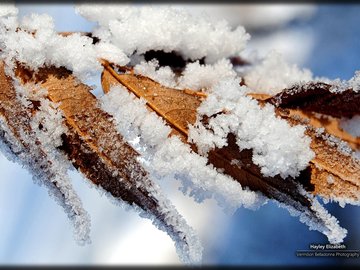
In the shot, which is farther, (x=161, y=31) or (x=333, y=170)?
(x=161, y=31)

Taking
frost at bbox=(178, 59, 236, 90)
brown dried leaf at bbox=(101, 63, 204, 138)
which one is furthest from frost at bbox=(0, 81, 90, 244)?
frost at bbox=(178, 59, 236, 90)

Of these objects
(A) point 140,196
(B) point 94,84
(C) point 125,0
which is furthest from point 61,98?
(C) point 125,0

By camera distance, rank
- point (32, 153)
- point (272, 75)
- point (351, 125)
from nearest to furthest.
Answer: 1. point (32, 153)
2. point (351, 125)
3. point (272, 75)

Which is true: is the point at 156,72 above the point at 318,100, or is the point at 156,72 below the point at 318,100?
below

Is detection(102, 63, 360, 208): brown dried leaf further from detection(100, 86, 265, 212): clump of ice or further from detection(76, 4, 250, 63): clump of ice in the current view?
detection(76, 4, 250, 63): clump of ice

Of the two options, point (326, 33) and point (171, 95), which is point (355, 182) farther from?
point (326, 33)

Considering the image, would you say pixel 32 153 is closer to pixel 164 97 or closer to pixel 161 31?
pixel 164 97

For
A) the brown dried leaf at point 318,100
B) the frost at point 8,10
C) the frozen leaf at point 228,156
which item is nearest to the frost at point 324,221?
the frozen leaf at point 228,156

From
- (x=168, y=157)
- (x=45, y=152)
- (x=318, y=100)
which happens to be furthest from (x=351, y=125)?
(x=45, y=152)
